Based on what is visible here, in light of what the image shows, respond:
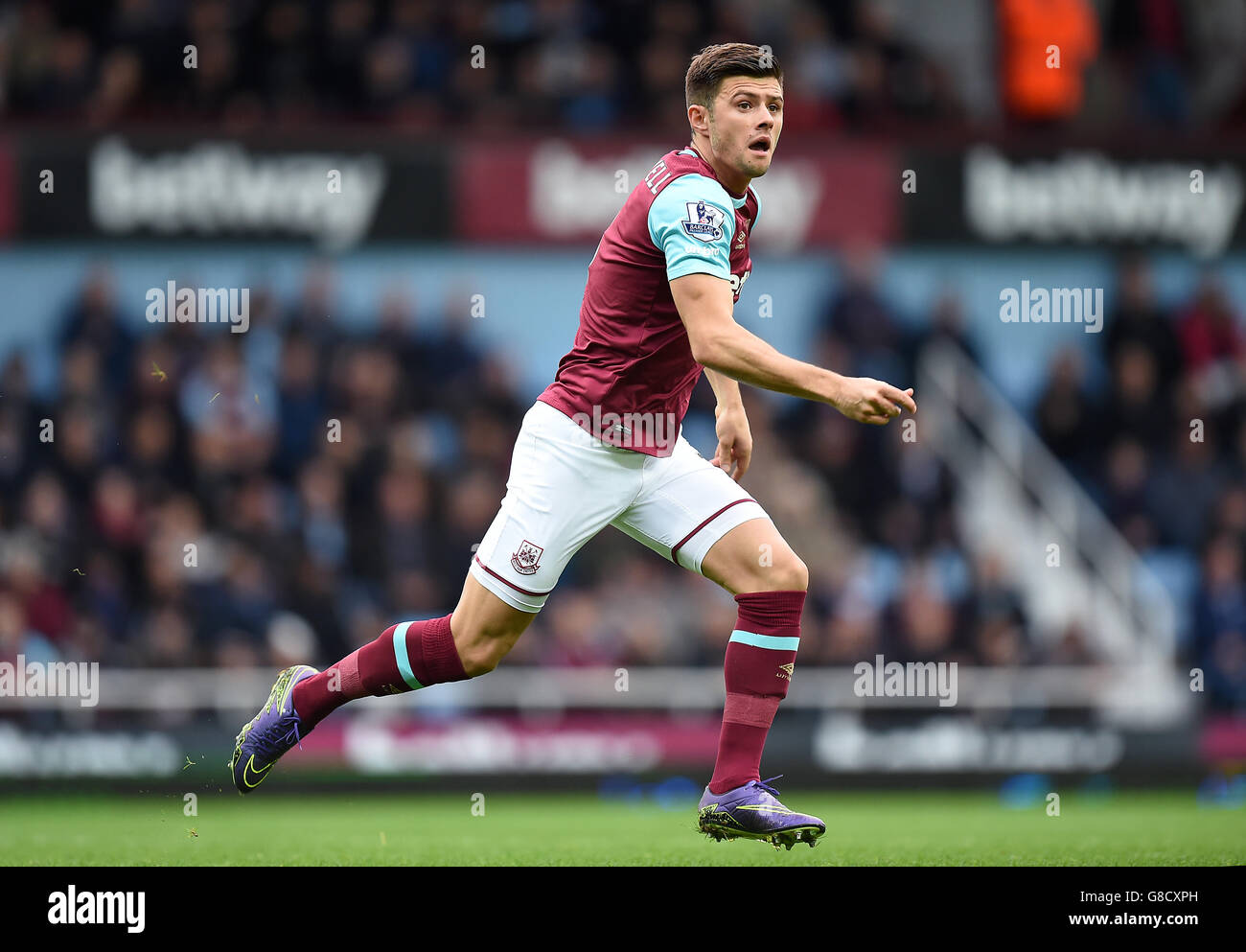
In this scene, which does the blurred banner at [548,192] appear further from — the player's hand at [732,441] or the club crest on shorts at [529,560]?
the club crest on shorts at [529,560]

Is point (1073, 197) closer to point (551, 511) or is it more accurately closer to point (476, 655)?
point (551, 511)

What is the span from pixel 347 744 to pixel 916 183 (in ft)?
20.7

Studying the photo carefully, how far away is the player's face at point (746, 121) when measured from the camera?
18.3 feet

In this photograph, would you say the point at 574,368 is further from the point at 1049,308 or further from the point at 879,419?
the point at 1049,308

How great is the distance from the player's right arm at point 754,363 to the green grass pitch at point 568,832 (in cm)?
177

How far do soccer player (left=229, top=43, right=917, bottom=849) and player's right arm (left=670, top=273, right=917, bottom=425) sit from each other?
143 mm

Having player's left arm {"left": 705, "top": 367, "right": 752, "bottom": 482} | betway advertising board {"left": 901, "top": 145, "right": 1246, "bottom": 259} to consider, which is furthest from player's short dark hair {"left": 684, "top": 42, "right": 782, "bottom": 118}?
betway advertising board {"left": 901, "top": 145, "right": 1246, "bottom": 259}

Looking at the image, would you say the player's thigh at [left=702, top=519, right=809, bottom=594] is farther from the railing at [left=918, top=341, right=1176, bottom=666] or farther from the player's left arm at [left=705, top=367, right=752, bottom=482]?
the railing at [left=918, top=341, right=1176, bottom=666]

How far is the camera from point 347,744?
1126 centimetres

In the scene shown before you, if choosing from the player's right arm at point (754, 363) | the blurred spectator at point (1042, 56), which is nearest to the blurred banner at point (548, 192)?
the blurred spectator at point (1042, 56)

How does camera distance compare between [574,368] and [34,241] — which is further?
[34,241]

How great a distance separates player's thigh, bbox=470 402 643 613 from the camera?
18.6 feet

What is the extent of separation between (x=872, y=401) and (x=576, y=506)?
1.18 meters
